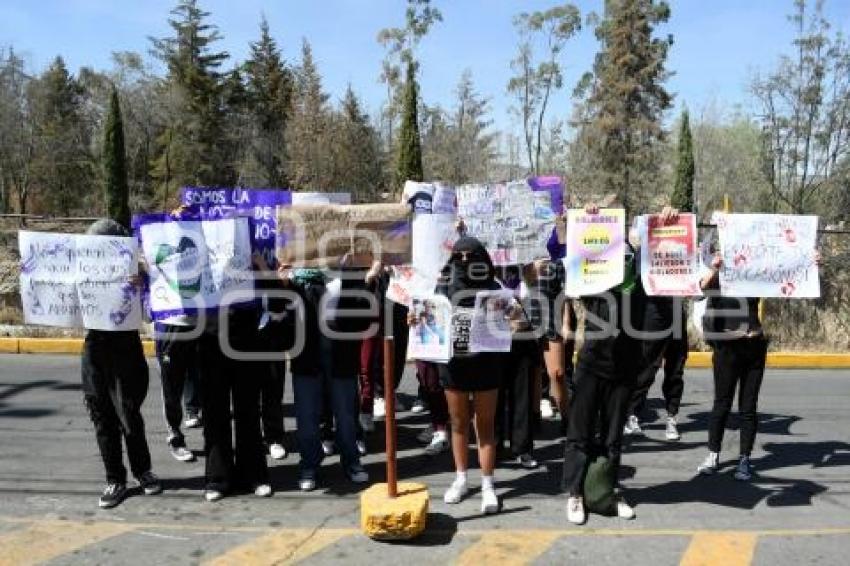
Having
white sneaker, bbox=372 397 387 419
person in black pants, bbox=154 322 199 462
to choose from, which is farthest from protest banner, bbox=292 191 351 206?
white sneaker, bbox=372 397 387 419

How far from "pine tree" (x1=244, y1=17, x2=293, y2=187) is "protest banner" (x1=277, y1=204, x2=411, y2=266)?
36.4 meters

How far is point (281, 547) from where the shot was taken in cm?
495

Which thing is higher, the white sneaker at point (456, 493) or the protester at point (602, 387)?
the protester at point (602, 387)

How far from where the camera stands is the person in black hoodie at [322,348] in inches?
236

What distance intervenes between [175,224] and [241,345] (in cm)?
99

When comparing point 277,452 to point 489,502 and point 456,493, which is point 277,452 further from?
point 489,502

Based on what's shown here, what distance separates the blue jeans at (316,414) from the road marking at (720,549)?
2546 mm

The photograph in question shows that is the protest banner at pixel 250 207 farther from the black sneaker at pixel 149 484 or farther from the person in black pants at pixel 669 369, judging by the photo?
the person in black pants at pixel 669 369

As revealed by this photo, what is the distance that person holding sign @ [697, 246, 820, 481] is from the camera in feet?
20.0

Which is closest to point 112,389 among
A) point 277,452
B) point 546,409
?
point 277,452

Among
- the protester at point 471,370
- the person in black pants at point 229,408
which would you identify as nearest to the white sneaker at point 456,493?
the protester at point 471,370

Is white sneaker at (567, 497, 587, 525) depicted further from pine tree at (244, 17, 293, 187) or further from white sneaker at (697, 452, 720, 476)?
pine tree at (244, 17, 293, 187)

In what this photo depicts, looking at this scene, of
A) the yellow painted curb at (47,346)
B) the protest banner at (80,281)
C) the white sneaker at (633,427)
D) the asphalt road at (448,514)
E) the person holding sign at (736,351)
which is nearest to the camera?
the asphalt road at (448,514)

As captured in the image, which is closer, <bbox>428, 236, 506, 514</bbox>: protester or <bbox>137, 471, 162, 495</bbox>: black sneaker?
<bbox>428, 236, 506, 514</bbox>: protester
